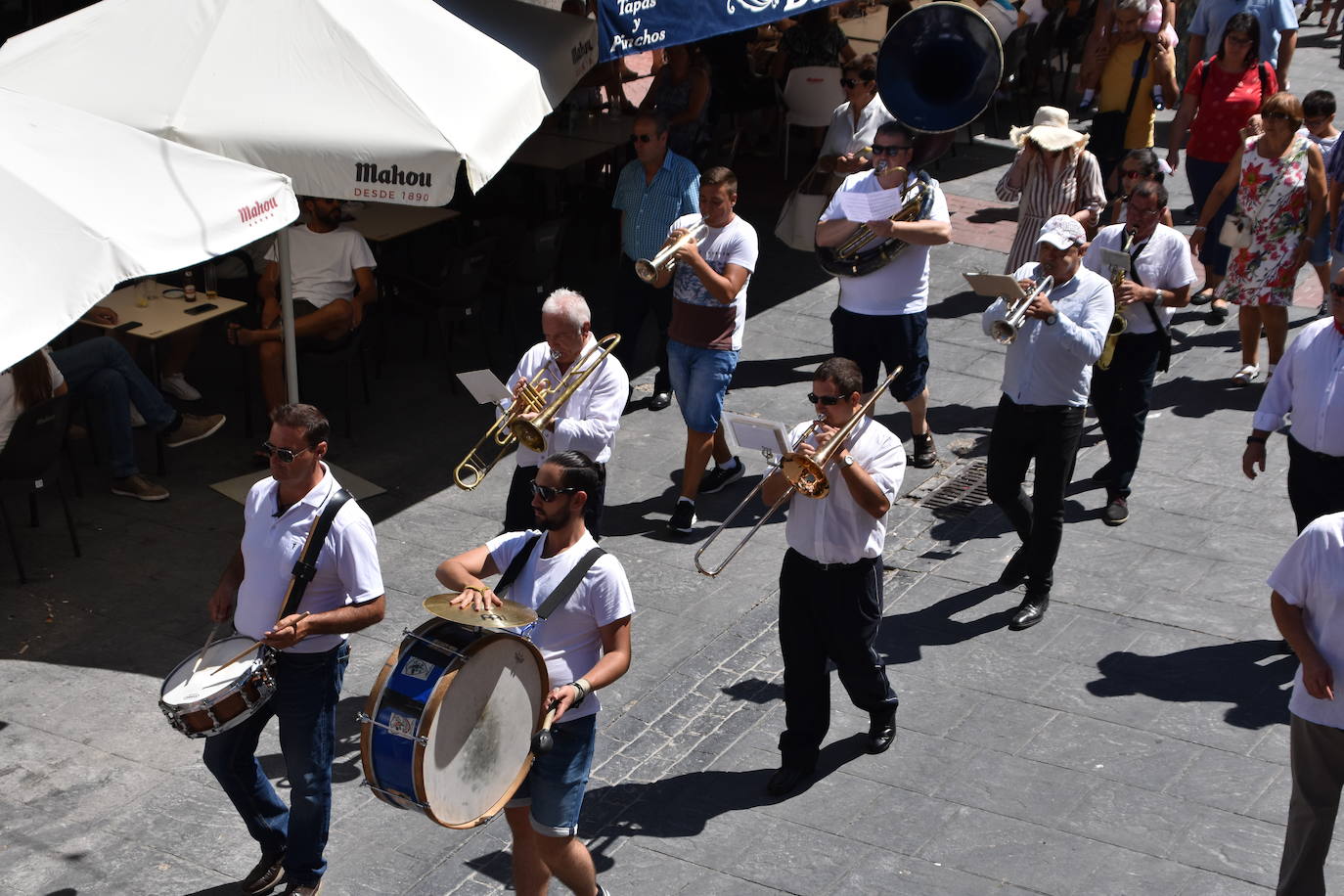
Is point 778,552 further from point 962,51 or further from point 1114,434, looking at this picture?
point 962,51

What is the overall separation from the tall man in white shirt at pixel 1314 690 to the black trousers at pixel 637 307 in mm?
4773

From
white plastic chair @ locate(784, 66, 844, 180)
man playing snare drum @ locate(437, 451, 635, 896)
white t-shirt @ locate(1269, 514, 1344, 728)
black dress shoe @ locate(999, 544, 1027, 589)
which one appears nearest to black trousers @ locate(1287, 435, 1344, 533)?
black dress shoe @ locate(999, 544, 1027, 589)

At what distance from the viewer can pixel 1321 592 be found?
500 cm

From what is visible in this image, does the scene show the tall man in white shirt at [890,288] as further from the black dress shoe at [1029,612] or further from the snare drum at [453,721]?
the snare drum at [453,721]

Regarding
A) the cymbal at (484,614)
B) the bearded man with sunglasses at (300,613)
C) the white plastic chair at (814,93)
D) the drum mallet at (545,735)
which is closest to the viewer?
the cymbal at (484,614)

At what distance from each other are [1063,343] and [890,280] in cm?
171

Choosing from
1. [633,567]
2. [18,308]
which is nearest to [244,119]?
[18,308]

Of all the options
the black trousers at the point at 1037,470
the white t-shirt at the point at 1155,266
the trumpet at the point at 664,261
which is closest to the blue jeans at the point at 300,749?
the trumpet at the point at 664,261

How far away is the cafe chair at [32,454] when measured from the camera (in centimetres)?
745

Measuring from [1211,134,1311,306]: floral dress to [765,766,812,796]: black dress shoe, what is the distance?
202 inches

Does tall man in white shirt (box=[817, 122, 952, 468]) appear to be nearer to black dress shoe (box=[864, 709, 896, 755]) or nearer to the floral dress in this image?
the floral dress

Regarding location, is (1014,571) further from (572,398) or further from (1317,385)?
(572,398)

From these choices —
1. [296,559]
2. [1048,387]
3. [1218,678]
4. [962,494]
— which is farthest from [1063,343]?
[296,559]

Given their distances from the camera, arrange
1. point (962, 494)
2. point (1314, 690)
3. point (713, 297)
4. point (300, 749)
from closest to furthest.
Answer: point (1314, 690)
point (300, 749)
point (713, 297)
point (962, 494)
